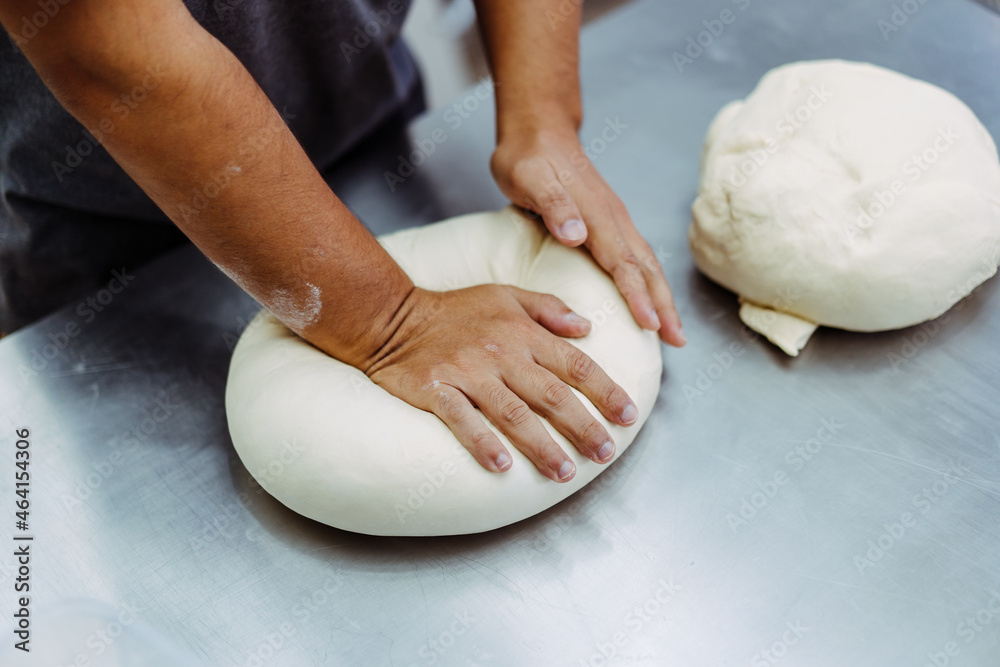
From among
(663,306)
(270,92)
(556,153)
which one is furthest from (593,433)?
(270,92)

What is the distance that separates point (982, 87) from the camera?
1.60 metres

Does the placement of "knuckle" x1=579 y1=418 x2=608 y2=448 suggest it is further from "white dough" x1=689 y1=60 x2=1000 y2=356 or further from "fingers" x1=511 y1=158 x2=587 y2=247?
"white dough" x1=689 y1=60 x2=1000 y2=356

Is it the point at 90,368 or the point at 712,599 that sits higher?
the point at 90,368

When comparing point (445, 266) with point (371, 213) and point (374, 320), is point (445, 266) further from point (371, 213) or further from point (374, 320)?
point (371, 213)

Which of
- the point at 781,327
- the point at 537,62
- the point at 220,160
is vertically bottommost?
the point at 781,327

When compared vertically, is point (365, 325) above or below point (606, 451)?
above

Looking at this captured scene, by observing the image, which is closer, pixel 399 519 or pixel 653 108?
pixel 399 519

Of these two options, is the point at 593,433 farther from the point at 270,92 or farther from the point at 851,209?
the point at 270,92

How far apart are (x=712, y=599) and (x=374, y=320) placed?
0.66m

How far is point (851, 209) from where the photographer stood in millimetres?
1202

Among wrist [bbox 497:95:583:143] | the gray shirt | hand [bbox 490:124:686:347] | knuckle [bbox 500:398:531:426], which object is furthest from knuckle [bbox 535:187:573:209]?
the gray shirt

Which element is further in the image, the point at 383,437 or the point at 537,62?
the point at 537,62

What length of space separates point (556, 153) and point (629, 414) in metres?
0.51

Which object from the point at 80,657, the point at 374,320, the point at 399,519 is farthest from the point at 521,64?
the point at 80,657
